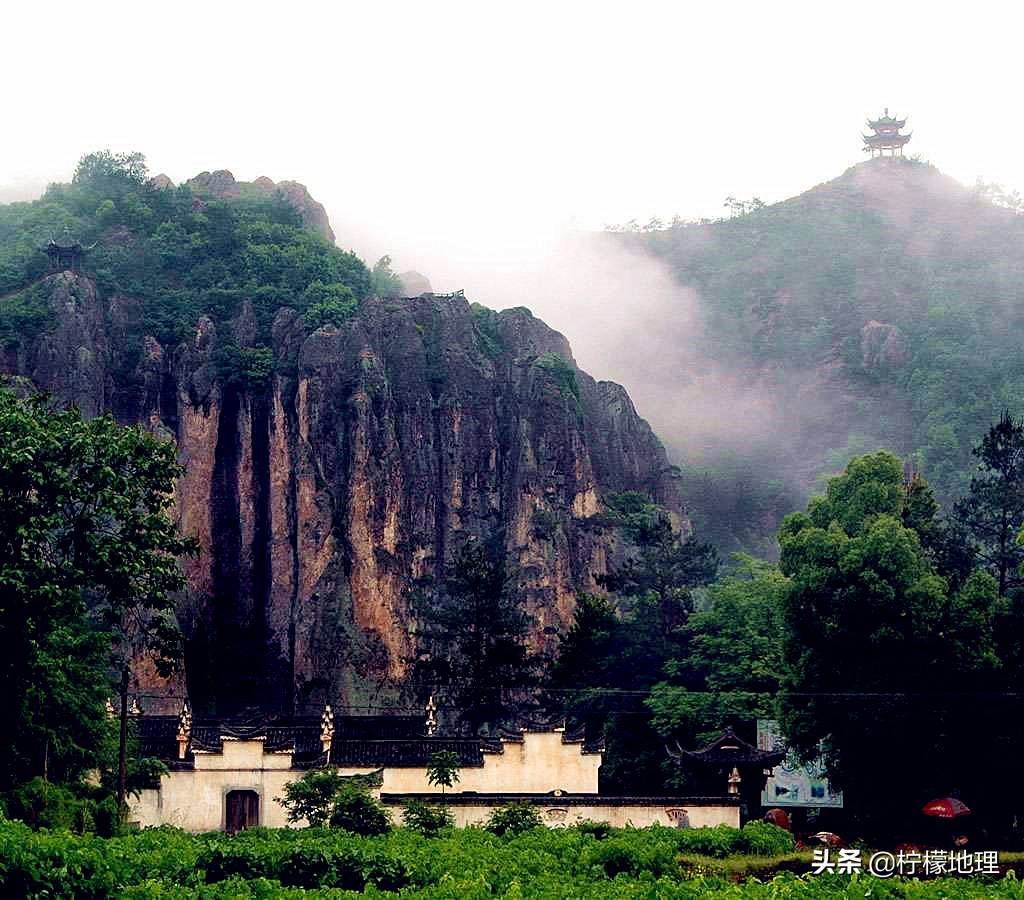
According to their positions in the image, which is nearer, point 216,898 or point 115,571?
point 216,898

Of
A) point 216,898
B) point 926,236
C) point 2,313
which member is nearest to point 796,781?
point 216,898

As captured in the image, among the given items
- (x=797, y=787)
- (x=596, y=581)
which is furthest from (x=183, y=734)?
(x=596, y=581)

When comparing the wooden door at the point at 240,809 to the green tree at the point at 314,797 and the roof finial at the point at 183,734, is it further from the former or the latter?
the green tree at the point at 314,797

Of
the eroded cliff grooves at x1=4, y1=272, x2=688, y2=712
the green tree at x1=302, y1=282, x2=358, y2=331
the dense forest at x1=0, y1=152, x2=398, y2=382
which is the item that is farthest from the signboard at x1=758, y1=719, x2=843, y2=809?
the green tree at x1=302, y1=282, x2=358, y2=331

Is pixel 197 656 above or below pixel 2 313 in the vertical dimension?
below

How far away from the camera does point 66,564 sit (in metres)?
34.8

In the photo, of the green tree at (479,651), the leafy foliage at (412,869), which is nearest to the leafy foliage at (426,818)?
the leafy foliage at (412,869)

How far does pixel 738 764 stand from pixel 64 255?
4577 cm

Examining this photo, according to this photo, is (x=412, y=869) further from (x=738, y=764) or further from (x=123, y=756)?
(x=738, y=764)

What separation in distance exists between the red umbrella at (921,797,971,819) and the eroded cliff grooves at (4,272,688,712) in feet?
96.3

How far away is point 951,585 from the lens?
144 ft

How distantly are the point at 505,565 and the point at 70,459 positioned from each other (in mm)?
33206

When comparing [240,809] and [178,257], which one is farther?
[178,257]

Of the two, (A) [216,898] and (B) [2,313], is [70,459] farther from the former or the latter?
(B) [2,313]
